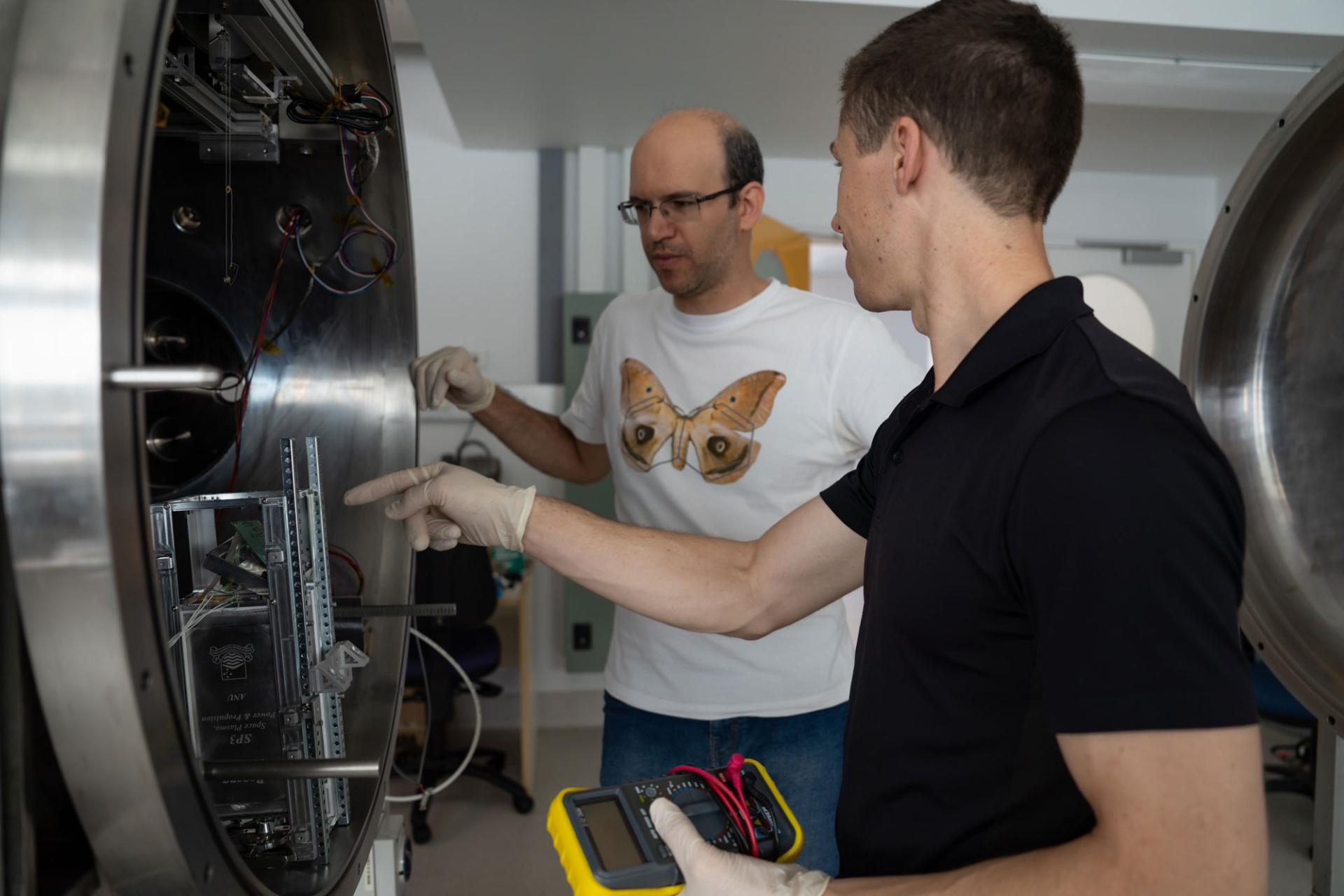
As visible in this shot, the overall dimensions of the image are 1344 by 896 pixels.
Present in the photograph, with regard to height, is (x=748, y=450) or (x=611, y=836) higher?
(x=748, y=450)

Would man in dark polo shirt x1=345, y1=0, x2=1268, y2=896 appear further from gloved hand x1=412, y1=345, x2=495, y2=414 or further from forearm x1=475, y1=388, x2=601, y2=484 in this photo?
forearm x1=475, y1=388, x2=601, y2=484

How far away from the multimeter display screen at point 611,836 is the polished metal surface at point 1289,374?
1057 millimetres

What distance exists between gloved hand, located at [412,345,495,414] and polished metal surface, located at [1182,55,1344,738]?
116 cm

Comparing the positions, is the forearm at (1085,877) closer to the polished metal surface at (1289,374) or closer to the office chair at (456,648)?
the polished metal surface at (1289,374)

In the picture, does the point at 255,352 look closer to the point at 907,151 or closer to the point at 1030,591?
the point at 907,151

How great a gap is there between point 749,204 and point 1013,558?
1032 mm

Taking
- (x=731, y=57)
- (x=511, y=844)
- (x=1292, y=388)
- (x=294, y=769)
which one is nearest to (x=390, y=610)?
(x=294, y=769)

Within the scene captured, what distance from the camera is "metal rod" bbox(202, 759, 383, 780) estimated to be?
66 cm

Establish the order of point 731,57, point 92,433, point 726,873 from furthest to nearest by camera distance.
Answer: point 731,57
point 726,873
point 92,433

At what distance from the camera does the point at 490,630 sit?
308 centimetres

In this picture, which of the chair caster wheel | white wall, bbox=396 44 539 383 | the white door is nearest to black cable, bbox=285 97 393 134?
the chair caster wheel

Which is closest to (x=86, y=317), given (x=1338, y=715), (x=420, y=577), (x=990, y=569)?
(x=990, y=569)

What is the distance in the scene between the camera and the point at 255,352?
105 centimetres

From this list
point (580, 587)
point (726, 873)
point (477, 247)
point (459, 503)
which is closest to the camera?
point (726, 873)
